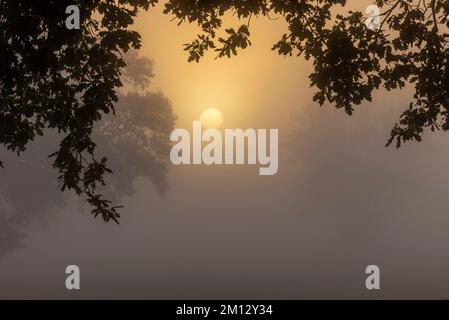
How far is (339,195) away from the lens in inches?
3935

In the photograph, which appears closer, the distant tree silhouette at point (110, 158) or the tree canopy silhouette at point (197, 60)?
the tree canopy silhouette at point (197, 60)

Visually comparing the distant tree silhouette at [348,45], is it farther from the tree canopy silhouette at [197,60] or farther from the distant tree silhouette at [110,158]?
the distant tree silhouette at [110,158]

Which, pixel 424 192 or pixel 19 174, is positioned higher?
pixel 424 192

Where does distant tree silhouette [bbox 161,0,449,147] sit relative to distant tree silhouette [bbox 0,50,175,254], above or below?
below

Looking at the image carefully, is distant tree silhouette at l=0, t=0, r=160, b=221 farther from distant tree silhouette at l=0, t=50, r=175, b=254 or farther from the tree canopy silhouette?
distant tree silhouette at l=0, t=50, r=175, b=254

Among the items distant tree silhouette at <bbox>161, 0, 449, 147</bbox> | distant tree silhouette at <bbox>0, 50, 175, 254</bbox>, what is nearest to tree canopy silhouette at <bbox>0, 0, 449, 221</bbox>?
distant tree silhouette at <bbox>161, 0, 449, 147</bbox>

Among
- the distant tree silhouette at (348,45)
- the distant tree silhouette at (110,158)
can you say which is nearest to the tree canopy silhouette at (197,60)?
the distant tree silhouette at (348,45)

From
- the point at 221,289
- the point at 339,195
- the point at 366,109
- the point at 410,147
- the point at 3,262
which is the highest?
the point at 366,109

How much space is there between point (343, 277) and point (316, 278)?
3271 millimetres

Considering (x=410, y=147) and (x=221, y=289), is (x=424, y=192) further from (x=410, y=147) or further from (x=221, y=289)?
(x=221, y=289)

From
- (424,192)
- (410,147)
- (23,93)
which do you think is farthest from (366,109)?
(23,93)

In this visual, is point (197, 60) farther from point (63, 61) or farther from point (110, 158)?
point (110, 158)

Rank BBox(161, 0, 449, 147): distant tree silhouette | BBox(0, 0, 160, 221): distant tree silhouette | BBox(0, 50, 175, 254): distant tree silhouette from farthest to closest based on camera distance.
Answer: BBox(0, 50, 175, 254): distant tree silhouette
BBox(161, 0, 449, 147): distant tree silhouette
BBox(0, 0, 160, 221): distant tree silhouette

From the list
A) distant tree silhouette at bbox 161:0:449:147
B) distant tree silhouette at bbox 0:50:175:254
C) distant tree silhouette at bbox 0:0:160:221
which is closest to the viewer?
distant tree silhouette at bbox 0:0:160:221
